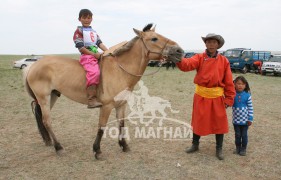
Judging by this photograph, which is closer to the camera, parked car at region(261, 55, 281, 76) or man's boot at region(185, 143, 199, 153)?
man's boot at region(185, 143, 199, 153)

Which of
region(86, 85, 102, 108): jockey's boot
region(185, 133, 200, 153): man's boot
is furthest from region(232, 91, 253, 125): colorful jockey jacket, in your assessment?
region(86, 85, 102, 108): jockey's boot

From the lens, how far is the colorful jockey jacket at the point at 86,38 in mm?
4770

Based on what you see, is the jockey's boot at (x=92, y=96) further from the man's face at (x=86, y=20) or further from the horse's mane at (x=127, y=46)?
the man's face at (x=86, y=20)

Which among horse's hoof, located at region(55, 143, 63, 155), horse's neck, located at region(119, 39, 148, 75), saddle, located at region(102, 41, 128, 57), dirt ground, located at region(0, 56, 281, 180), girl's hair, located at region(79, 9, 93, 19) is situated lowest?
dirt ground, located at region(0, 56, 281, 180)

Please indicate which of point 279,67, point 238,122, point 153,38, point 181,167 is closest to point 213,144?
point 238,122

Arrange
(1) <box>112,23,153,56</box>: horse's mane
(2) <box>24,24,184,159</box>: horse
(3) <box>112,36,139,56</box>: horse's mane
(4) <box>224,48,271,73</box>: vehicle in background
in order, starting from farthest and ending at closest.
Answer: (4) <box>224,48,271,73</box>: vehicle in background, (3) <box>112,36,139,56</box>: horse's mane, (1) <box>112,23,153,56</box>: horse's mane, (2) <box>24,24,184,159</box>: horse

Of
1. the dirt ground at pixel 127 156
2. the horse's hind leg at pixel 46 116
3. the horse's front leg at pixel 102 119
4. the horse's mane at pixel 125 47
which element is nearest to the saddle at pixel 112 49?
the horse's mane at pixel 125 47

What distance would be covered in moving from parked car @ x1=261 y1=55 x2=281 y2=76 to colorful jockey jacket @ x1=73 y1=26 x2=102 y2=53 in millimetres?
20206

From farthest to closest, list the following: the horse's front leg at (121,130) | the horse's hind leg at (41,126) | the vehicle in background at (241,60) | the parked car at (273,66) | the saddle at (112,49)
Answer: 1. the vehicle in background at (241,60)
2. the parked car at (273,66)
3. the horse's hind leg at (41,126)
4. the horse's front leg at (121,130)
5. the saddle at (112,49)

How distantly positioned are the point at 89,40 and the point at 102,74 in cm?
71

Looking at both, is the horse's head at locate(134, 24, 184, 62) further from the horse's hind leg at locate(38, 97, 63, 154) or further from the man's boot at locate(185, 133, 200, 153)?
the horse's hind leg at locate(38, 97, 63, 154)

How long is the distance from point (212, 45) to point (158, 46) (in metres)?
0.93

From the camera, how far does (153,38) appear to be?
4344 mm

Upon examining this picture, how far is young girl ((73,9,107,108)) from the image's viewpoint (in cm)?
459
